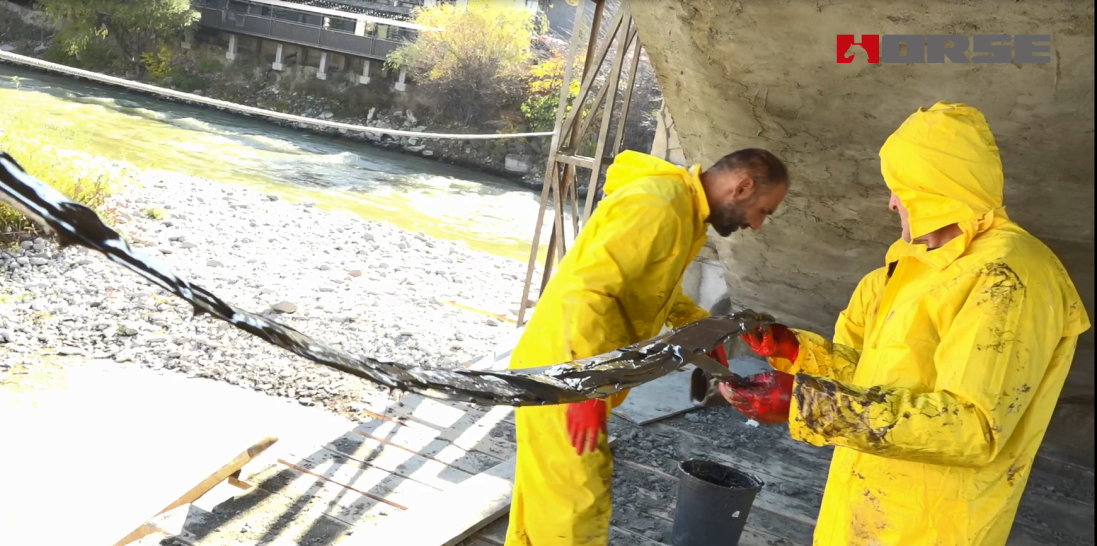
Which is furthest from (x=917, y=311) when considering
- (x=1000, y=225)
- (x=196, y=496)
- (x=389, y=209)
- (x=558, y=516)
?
(x=389, y=209)

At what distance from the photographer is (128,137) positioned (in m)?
19.7

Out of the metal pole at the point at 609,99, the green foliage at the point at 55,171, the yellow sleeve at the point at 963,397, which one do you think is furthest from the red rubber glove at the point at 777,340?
the green foliage at the point at 55,171

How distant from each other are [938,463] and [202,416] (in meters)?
5.40

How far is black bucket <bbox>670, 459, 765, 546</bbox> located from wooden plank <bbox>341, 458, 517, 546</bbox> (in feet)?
2.08

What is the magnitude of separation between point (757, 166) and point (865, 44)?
0.53m

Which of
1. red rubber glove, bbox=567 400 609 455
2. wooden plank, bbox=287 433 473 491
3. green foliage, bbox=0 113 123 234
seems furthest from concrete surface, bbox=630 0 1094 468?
green foliage, bbox=0 113 123 234

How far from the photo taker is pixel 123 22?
32.1 m

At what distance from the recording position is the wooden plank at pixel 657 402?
459 cm

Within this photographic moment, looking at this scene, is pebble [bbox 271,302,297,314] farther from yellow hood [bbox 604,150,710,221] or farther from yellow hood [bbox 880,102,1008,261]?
yellow hood [bbox 880,102,1008,261]

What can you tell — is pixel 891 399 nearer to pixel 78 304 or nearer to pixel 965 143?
pixel 965 143

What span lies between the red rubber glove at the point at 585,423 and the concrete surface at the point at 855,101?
1.27 metres

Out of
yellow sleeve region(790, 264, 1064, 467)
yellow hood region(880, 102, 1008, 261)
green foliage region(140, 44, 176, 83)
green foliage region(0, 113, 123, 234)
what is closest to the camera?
yellow sleeve region(790, 264, 1064, 467)

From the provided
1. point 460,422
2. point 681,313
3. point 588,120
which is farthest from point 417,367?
point 588,120

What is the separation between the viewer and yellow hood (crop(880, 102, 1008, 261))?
163 cm
